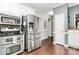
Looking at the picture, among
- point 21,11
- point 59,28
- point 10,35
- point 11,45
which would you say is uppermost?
point 21,11

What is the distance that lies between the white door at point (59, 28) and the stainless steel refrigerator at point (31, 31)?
1.29 ft

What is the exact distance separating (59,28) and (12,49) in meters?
1.08

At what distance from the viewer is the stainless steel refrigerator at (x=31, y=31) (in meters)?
1.80

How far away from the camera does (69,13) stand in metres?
1.64

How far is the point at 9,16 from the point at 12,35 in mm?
388

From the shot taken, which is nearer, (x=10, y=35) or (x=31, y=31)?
(x=10, y=35)

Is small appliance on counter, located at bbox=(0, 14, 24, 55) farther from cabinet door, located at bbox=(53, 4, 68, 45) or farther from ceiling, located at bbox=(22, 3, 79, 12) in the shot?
cabinet door, located at bbox=(53, 4, 68, 45)

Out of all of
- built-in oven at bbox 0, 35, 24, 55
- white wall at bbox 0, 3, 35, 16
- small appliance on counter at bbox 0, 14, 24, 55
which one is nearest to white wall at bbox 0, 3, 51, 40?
white wall at bbox 0, 3, 35, 16

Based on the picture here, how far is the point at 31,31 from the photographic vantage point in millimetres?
1946

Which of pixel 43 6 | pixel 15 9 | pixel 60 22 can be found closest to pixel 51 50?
pixel 60 22

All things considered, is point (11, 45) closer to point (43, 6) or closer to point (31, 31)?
point (31, 31)

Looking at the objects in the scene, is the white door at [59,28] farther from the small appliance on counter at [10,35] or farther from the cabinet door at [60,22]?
the small appliance on counter at [10,35]
